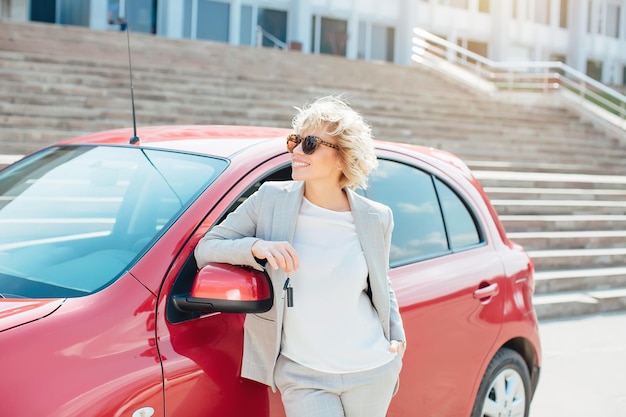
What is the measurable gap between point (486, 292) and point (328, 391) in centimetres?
141

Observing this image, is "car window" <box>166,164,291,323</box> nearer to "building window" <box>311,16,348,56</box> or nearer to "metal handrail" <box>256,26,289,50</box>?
"metal handrail" <box>256,26,289,50</box>

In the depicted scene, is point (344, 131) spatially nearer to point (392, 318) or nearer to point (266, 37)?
point (392, 318)

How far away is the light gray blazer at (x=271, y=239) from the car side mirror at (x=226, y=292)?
0.06 metres

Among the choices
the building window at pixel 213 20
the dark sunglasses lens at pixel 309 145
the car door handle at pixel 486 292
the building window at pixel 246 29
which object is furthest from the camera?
the building window at pixel 246 29

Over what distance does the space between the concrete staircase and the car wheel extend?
3948 mm

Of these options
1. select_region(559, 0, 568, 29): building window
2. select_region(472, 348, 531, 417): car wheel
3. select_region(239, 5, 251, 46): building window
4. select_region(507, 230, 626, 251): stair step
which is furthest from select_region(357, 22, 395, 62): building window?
select_region(472, 348, 531, 417): car wheel

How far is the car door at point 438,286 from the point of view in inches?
117

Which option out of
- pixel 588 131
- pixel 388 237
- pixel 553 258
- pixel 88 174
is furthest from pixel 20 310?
pixel 588 131

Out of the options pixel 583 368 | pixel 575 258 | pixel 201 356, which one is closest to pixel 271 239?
pixel 201 356

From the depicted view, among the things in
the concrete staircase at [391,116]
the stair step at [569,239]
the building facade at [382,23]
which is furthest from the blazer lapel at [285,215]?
the building facade at [382,23]

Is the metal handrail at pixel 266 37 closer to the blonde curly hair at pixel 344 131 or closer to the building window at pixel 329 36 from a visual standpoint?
the building window at pixel 329 36

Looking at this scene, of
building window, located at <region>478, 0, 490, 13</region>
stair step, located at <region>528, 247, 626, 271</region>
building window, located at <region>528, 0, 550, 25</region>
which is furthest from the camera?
building window, located at <region>528, 0, 550, 25</region>

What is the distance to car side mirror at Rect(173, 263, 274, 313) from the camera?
82.6 inches

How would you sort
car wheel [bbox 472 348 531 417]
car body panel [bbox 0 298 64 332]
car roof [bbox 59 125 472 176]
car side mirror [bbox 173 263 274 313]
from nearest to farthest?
car body panel [bbox 0 298 64 332], car side mirror [bbox 173 263 274 313], car roof [bbox 59 125 472 176], car wheel [bbox 472 348 531 417]
